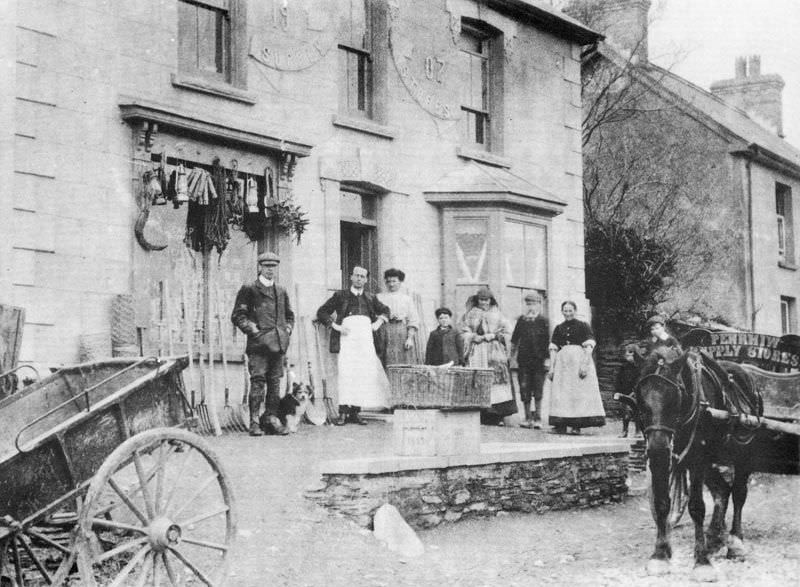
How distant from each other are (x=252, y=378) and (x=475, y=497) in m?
2.95

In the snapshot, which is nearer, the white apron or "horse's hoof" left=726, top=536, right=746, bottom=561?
"horse's hoof" left=726, top=536, right=746, bottom=561

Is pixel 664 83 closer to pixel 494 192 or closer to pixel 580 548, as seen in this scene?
pixel 494 192

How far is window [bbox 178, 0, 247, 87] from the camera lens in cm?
1262

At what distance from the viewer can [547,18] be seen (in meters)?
17.4

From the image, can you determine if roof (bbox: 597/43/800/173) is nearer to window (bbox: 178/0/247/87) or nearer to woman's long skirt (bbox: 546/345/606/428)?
woman's long skirt (bbox: 546/345/606/428)

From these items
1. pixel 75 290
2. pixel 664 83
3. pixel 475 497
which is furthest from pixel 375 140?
pixel 664 83

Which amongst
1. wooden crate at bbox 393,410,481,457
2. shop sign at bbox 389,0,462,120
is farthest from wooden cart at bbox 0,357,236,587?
shop sign at bbox 389,0,462,120

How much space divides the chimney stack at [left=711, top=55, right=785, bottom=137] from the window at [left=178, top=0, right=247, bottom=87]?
64.9ft

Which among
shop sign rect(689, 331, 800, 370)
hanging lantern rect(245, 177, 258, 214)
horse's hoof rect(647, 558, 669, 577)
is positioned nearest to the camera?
horse's hoof rect(647, 558, 669, 577)

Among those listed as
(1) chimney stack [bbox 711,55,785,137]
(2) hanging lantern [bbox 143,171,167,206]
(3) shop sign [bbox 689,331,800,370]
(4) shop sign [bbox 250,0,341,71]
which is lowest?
(3) shop sign [bbox 689,331,800,370]

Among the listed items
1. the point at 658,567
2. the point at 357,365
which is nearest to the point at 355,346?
the point at 357,365

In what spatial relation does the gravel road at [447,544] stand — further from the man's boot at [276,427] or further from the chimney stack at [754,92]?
the chimney stack at [754,92]

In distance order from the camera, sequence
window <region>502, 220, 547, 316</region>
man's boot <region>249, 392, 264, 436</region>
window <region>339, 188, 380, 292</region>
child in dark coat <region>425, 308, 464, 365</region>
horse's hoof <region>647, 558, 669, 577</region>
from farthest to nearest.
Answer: window <region>502, 220, 547, 316</region> → window <region>339, 188, 380, 292</region> → child in dark coat <region>425, 308, 464, 365</region> → man's boot <region>249, 392, 264, 436</region> → horse's hoof <region>647, 558, 669, 577</region>

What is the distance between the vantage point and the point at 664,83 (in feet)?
81.9
